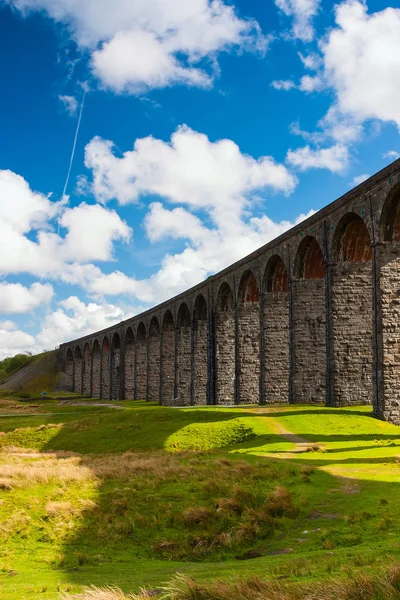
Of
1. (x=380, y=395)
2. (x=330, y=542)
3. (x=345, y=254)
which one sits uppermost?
(x=345, y=254)

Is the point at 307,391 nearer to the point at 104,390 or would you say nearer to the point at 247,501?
the point at 247,501

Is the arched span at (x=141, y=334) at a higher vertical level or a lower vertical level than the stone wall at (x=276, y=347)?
higher

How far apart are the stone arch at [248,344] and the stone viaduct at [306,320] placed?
0.07m

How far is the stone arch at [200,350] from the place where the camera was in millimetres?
45656

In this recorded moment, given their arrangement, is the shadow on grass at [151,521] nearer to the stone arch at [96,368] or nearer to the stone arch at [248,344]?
the stone arch at [248,344]

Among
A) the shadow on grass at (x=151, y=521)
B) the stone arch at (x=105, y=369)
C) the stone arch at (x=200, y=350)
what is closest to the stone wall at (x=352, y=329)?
the shadow on grass at (x=151, y=521)

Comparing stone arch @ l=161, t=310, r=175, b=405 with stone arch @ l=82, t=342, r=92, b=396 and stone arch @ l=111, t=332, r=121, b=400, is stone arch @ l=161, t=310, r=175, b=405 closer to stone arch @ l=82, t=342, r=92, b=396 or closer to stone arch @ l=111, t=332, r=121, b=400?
stone arch @ l=111, t=332, r=121, b=400

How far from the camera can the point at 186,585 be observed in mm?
5938

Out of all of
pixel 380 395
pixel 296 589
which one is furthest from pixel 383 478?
pixel 380 395

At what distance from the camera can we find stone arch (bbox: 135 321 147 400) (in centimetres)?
6341

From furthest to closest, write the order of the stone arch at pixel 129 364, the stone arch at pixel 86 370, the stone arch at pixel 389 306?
the stone arch at pixel 86 370 < the stone arch at pixel 129 364 < the stone arch at pixel 389 306

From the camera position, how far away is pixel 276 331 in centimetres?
3469

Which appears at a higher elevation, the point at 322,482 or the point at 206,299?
the point at 206,299

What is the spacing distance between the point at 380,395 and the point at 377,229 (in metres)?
6.75
